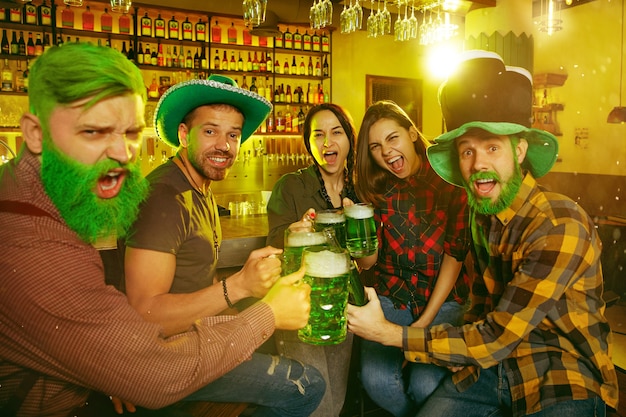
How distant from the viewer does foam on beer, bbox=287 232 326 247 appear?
1.54 metres

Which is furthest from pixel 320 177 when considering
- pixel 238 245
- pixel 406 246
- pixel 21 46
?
pixel 21 46

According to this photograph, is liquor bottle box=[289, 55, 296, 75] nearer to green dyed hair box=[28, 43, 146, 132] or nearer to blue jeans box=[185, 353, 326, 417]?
blue jeans box=[185, 353, 326, 417]

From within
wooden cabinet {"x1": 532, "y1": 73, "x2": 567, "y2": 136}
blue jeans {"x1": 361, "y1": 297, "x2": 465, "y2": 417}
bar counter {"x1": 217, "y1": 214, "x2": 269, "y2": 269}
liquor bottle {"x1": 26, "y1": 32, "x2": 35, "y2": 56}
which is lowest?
blue jeans {"x1": 361, "y1": 297, "x2": 465, "y2": 417}

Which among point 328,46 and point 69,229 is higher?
point 328,46

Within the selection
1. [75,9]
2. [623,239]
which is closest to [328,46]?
[75,9]

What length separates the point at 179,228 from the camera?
1.67 m

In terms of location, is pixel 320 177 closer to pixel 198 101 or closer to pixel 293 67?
pixel 198 101

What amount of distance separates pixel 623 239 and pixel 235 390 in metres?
4.28

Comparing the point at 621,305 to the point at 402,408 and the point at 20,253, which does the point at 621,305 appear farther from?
the point at 20,253

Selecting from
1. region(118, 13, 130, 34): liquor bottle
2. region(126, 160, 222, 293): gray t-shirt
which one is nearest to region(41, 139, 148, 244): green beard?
region(126, 160, 222, 293): gray t-shirt

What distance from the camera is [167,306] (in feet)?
5.05

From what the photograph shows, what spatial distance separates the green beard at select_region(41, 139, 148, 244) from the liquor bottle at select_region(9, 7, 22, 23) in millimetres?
5031

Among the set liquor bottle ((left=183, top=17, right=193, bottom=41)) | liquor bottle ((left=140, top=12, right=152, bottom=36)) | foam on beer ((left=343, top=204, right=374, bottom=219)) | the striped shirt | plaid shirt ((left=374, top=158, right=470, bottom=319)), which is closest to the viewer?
the striped shirt

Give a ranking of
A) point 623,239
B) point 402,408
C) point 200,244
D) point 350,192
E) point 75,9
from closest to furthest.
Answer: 1. point 200,244
2. point 402,408
3. point 350,192
4. point 623,239
5. point 75,9
